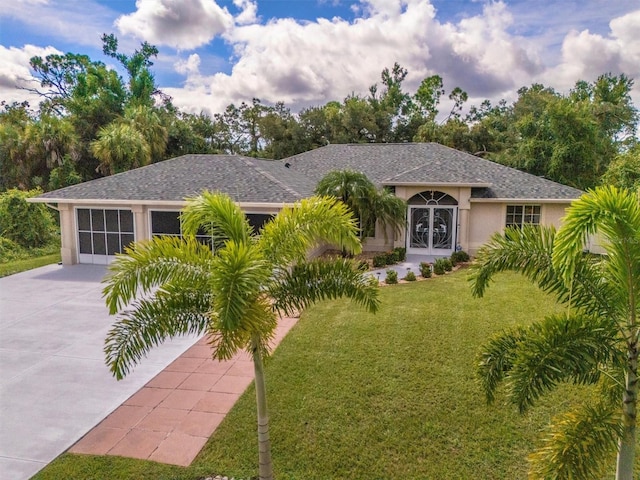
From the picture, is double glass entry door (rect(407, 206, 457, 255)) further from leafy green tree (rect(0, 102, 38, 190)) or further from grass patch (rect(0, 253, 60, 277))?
leafy green tree (rect(0, 102, 38, 190))

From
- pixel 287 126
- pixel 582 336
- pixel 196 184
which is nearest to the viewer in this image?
pixel 582 336

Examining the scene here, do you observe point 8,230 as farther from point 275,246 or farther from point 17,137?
point 275,246

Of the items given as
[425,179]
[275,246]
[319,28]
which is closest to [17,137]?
[319,28]

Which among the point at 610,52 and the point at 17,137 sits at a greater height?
the point at 610,52

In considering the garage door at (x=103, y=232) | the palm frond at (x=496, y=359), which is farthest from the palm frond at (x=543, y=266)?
the garage door at (x=103, y=232)

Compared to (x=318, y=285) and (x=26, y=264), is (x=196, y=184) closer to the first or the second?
(x=26, y=264)

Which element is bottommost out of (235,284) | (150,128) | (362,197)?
(235,284)

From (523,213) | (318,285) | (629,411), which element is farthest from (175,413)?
(523,213)
